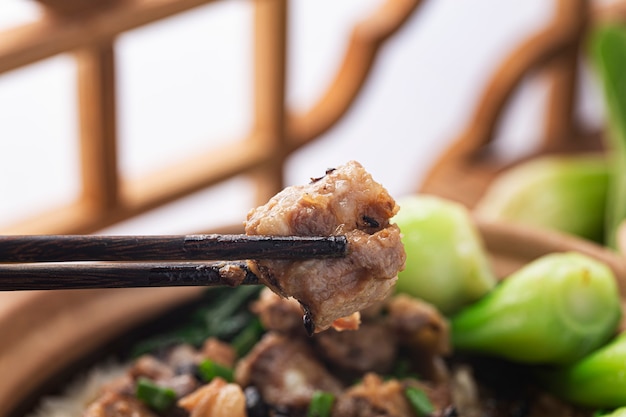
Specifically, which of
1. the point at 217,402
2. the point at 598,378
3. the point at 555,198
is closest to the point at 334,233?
the point at 217,402

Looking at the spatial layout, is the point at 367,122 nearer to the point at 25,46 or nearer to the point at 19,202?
the point at 19,202

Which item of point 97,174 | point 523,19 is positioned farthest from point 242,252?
point 523,19

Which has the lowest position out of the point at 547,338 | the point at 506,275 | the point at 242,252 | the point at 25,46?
the point at 547,338

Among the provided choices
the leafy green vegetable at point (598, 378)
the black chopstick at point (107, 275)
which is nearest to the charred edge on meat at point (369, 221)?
the black chopstick at point (107, 275)

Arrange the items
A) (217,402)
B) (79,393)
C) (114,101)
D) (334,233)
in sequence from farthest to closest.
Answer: (114,101) → (79,393) → (217,402) → (334,233)

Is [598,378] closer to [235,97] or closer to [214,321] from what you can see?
[214,321]

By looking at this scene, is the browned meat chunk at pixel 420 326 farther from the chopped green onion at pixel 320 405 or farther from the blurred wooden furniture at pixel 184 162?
the blurred wooden furniture at pixel 184 162
